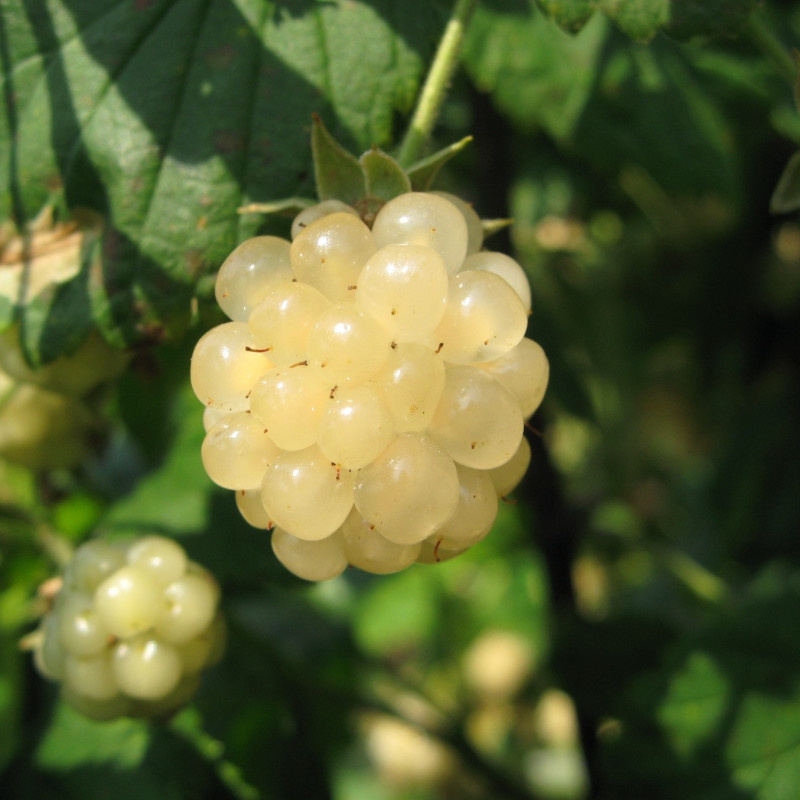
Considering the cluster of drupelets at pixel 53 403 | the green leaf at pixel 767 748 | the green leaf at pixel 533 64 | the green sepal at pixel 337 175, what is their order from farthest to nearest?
1. the green leaf at pixel 533 64
2. the green leaf at pixel 767 748
3. the cluster of drupelets at pixel 53 403
4. the green sepal at pixel 337 175

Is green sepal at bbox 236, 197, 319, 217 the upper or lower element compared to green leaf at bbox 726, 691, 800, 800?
upper

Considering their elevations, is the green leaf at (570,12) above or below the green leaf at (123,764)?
above

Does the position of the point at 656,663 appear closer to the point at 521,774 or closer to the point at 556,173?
the point at 521,774

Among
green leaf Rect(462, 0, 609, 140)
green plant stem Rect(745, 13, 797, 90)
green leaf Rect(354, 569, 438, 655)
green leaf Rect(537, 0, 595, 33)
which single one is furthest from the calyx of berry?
green leaf Rect(354, 569, 438, 655)

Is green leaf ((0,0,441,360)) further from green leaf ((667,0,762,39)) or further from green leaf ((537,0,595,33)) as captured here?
green leaf ((667,0,762,39))

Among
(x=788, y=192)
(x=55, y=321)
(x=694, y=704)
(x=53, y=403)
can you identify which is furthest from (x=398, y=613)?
(x=788, y=192)

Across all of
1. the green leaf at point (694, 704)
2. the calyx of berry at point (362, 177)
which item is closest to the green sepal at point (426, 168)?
the calyx of berry at point (362, 177)

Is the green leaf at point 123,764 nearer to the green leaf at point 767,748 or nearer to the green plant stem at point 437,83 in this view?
the green leaf at point 767,748

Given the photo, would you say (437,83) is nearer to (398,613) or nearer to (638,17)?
(638,17)
